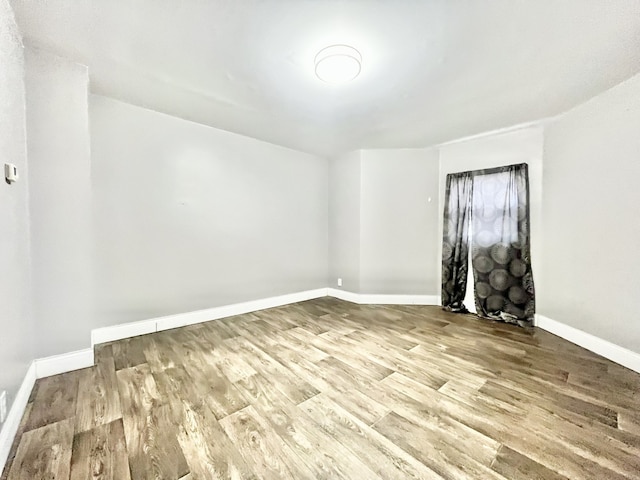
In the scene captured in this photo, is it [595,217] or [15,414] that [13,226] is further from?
[595,217]

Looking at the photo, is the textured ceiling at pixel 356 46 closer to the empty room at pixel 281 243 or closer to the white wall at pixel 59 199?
the empty room at pixel 281 243

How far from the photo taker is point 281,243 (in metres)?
4.27

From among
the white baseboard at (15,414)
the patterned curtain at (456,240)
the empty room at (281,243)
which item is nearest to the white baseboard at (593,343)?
the empty room at (281,243)

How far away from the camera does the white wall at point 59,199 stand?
6.75 ft

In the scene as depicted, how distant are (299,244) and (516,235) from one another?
10.3 ft

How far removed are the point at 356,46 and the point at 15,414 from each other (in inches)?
127

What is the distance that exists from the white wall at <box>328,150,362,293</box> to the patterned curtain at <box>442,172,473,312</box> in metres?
1.36

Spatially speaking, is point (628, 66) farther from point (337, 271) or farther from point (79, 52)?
point (79, 52)

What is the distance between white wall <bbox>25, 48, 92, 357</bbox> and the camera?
2.06 meters

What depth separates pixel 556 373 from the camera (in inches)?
86.8

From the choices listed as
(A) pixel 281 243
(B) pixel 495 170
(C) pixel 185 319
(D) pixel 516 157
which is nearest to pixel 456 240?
(B) pixel 495 170

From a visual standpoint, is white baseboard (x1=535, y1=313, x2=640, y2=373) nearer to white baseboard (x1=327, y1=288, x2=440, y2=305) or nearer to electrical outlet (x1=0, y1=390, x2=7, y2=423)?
white baseboard (x1=327, y1=288, x2=440, y2=305)

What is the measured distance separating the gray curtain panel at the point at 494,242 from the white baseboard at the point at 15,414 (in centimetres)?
444

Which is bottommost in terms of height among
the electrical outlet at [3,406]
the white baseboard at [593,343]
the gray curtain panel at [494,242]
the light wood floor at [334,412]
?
the light wood floor at [334,412]
